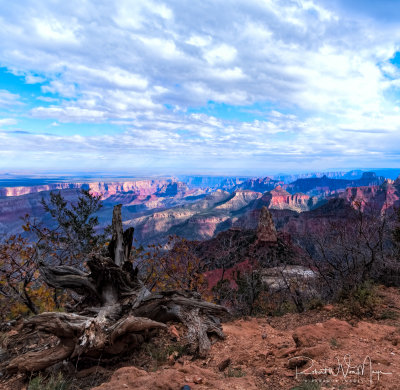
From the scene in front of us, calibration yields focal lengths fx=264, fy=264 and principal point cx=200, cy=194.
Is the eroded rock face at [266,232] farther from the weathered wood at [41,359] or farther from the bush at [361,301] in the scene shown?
the weathered wood at [41,359]

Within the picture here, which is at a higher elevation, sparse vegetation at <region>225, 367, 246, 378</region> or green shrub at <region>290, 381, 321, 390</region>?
green shrub at <region>290, 381, 321, 390</region>

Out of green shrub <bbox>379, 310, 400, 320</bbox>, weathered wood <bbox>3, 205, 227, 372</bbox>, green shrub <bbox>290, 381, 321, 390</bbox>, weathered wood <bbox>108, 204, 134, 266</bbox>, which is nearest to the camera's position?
green shrub <bbox>290, 381, 321, 390</bbox>

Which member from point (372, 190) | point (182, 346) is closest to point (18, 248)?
point (182, 346)

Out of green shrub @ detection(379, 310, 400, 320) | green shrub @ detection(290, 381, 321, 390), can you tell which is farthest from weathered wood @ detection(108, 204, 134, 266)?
green shrub @ detection(379, 310, 400, 320)

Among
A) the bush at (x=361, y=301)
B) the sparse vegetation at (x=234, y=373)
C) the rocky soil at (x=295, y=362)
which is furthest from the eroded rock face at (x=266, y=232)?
the sparse vegetation at (x=234, y=373)

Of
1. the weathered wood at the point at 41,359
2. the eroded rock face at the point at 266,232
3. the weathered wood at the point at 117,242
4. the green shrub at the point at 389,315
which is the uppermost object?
the weathered wood at the point at 117,242

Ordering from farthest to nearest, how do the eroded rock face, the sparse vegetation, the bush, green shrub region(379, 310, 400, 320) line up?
the eroded rock face
the bush
green shrub region(379, 310, 400, 320)
the sparse vegetation

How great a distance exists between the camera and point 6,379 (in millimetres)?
5453

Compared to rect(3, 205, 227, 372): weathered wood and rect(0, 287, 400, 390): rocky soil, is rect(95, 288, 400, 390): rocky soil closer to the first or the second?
rect(0, 287, 400, 390): rocky soil

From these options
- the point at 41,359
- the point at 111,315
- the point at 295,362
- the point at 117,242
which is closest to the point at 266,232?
the point at 117,242

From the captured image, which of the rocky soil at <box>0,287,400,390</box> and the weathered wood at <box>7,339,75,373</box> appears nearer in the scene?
the rocky soil at <box>0,287,400,390</box>

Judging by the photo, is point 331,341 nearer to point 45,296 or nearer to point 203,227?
point 45,296

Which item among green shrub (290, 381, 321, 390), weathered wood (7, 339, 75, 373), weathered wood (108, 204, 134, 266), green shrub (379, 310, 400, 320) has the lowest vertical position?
green shrub (379, 310, 400, 320)

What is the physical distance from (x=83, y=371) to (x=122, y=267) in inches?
99.9
